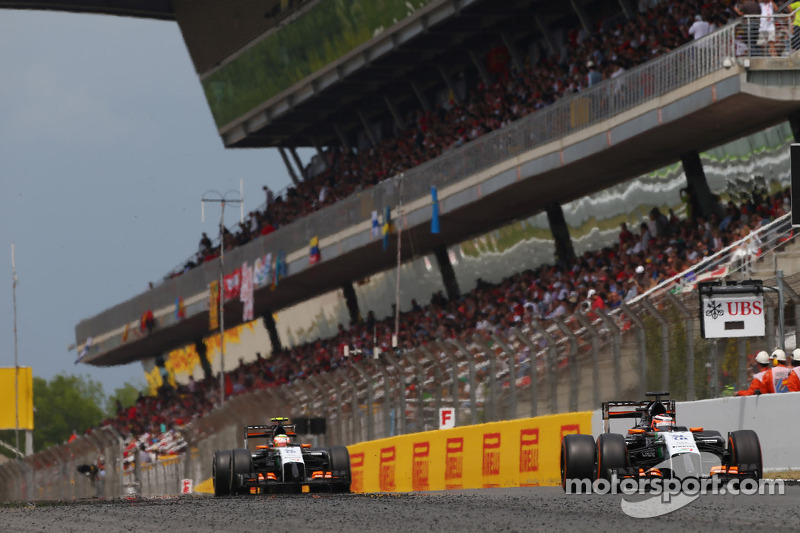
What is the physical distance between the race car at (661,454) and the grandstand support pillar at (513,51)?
23.7 m

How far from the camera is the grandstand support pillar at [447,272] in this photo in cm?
4020

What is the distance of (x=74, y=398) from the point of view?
132375 millimetres

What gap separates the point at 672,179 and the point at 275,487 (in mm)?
14718

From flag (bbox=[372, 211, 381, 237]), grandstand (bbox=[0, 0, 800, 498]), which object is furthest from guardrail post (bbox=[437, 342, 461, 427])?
flag (bbox=[372, 211, 381, 237])

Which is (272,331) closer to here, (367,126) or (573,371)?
(367,126)

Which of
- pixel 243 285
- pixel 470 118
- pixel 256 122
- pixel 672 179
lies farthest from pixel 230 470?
pixel 256 122

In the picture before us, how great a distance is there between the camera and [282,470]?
18.5m

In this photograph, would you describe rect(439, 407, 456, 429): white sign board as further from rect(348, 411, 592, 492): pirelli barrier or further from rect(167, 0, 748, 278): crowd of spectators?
rect(167, 0, 748, 278): crowd of spectators

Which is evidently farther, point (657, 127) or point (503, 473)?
point (657, 127)

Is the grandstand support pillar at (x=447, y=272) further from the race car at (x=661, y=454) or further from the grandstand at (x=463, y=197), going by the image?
the race car at (x=661, y=454)

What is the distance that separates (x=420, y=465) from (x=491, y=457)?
197 cm

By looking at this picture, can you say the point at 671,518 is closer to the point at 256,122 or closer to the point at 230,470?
the point at 230,470

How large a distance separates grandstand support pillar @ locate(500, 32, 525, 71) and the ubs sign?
2089 cm

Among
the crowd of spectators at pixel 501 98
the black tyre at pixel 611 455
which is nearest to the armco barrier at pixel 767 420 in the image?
the black tyre at pixel 611 455
